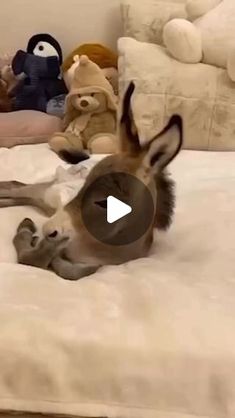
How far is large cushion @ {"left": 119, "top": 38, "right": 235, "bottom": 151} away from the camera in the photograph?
196cm

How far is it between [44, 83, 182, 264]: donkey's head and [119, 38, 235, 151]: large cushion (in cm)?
70

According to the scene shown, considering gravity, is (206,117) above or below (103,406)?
below

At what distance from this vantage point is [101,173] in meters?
1.26

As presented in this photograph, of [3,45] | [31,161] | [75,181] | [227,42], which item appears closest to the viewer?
[75,181]

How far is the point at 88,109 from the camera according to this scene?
2.03m

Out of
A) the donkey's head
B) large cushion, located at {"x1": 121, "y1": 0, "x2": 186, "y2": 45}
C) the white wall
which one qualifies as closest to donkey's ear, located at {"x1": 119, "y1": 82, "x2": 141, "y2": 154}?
the donkey's head

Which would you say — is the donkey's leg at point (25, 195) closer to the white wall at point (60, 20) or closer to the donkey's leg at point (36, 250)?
the donkey's leg at point (36, 250)

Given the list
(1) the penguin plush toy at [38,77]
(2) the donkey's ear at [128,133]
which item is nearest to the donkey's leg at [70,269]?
(2) the donkey's ear at [128,133]

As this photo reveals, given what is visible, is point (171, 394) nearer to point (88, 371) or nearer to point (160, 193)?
point (88, 371)

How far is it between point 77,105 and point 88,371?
119 centimetres

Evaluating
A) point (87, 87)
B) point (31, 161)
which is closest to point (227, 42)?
point (87, 87)

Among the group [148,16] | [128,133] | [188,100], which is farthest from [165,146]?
[148,16]

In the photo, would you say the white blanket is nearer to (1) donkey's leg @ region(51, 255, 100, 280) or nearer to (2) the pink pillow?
(1) donkey's leg @ region(51, 255, 100, 280)

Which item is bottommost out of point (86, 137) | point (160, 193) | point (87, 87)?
point (86, 137)
